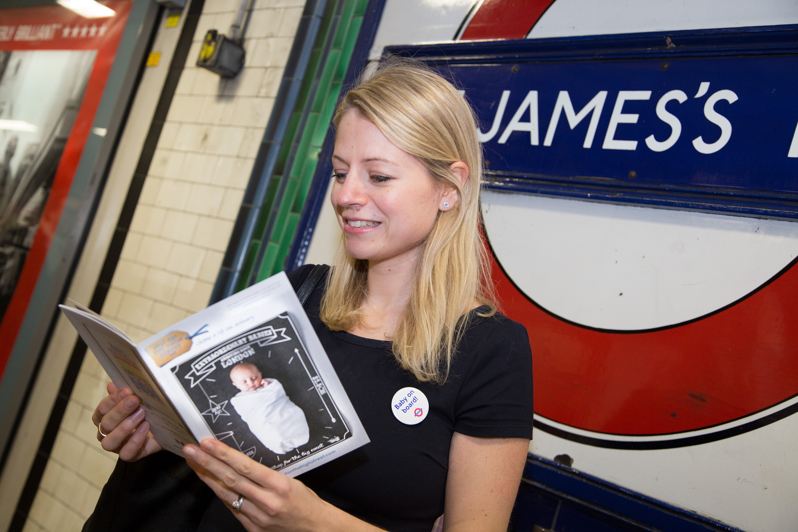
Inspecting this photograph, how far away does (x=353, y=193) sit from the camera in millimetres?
1495

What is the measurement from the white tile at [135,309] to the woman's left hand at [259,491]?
7.94 ft

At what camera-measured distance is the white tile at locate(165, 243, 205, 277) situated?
334cm

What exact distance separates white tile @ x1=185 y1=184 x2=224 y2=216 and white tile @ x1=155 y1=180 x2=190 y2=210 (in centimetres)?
4

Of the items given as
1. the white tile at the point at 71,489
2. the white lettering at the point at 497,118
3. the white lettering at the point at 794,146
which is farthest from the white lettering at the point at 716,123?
the white tile at the point at 71,489

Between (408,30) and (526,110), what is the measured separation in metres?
0.72

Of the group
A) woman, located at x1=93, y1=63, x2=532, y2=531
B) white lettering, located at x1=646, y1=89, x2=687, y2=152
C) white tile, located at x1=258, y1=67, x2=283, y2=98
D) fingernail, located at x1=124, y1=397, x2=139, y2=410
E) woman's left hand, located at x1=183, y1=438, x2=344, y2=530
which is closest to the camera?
woman's left hand, located at x1=183, y1=438, x2=344, y2=530

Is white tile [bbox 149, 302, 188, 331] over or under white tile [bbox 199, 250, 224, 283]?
under

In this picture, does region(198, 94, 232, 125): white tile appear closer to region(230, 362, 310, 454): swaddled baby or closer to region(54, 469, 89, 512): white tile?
region(54, 469, 89, 512): white tile

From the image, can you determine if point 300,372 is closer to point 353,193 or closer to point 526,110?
point 353,193

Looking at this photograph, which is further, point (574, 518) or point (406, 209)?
point (574, 518)

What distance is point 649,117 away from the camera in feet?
6.48

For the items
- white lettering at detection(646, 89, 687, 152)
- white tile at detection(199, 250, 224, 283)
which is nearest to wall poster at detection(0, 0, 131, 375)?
white tile at detection(199, 250, 224, 283)

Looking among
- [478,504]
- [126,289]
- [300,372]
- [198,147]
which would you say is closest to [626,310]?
[478,504]

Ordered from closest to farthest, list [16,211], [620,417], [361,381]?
[361,381]
[620,417]
[16,211]
